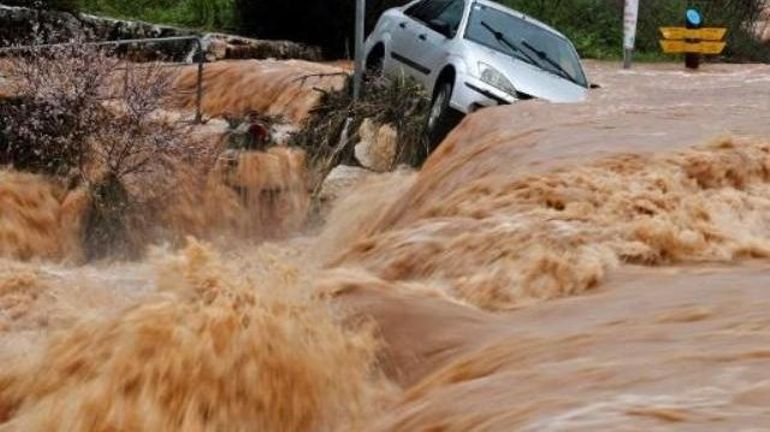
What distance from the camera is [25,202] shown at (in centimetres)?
1218

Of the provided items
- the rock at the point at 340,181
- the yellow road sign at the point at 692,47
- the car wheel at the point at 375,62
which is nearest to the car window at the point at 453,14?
the car wheel at the point at 375,62

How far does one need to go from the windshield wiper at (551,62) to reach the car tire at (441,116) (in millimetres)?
895

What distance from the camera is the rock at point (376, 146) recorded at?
13242 millimetres

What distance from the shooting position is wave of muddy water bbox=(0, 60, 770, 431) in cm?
493

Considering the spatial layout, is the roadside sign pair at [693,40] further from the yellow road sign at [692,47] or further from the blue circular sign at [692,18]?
the blue circular sign at [692,18]

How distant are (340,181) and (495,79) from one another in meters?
1.70

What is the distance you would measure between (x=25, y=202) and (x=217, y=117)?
288 cm

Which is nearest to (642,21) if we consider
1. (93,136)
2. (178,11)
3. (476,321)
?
(178,11)

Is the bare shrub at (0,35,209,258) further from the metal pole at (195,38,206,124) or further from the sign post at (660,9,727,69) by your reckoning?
the sign post at (660,9,727,69)

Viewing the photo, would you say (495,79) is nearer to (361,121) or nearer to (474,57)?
(474,57)

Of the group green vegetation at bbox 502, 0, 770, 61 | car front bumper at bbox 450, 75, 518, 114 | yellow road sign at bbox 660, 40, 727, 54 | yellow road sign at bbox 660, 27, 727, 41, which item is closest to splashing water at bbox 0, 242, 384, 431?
car front bumper at bbox 450, 75, 518, 114

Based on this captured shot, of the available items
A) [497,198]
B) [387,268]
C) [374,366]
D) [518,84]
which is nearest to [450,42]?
[518,84]

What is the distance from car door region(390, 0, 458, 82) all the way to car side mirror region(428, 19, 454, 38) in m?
0.10

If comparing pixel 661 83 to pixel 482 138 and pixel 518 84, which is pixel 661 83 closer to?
pixel 518 84
